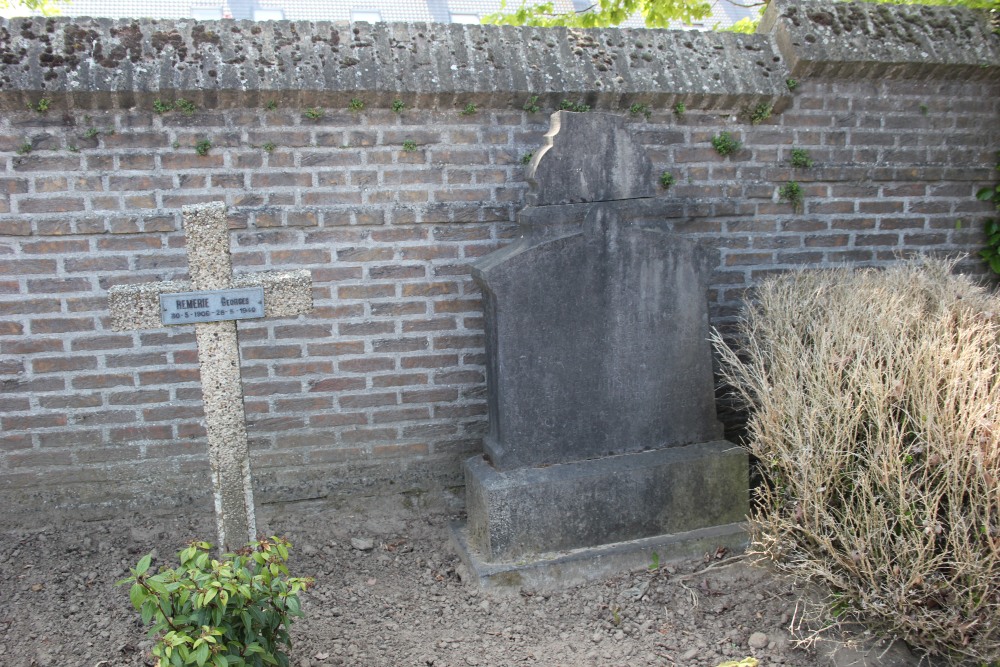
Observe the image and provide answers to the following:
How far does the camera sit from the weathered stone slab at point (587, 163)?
3.17 m

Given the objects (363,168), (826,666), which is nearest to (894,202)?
(826,666)

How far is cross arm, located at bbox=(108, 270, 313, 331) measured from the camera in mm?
2490

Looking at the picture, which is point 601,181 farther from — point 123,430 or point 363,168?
point 123,430

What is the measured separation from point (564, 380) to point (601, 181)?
33.5 inches

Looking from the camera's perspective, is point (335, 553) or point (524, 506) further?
point (335, 553)

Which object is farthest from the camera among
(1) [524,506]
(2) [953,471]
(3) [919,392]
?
(1) [524,506]

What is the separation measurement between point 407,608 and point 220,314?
56.7 inches

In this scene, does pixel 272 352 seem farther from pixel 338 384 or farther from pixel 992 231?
pixel 992 231

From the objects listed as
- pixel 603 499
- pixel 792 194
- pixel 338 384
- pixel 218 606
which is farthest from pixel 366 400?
pixel 792 194

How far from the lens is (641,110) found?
3.68m

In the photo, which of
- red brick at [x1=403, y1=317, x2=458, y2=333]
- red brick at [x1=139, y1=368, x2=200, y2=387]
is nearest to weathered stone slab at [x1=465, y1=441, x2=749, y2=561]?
red brick at [x1=403, y1=317, x2=458, y2=333]

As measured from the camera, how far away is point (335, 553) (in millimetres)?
3520

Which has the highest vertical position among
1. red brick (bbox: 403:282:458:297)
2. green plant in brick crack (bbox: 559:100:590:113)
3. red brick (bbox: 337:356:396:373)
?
green plant in brick crack (bbox: 559:100:590:113)

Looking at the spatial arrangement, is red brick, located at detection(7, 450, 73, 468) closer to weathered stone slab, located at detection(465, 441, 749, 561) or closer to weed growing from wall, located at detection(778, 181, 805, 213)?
weathered stone slab, located at detection(465, 441, 749, 561)
